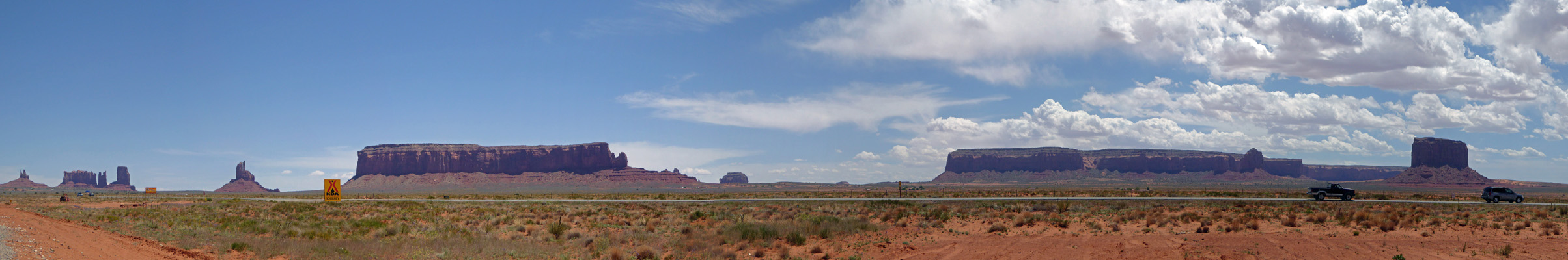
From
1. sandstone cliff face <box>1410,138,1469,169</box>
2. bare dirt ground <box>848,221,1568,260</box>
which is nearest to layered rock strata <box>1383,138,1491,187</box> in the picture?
sandstone cliff face <box>1410,138,1469,169</box>

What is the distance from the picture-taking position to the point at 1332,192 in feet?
156

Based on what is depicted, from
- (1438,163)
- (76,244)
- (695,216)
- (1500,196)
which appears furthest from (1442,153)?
(76,244)

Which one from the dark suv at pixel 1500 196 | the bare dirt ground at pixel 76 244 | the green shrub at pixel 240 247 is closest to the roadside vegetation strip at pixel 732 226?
the green shrub at pixel 240 247

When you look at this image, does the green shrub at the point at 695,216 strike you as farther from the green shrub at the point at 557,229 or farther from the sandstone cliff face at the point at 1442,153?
the sandstone cliff face at the point at 1442,153

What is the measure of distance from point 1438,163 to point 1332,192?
6867 inches

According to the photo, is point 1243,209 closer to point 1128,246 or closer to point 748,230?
point 1128,246

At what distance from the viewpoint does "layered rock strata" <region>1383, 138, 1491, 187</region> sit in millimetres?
173500

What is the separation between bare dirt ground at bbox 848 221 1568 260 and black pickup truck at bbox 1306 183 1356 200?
22.6m

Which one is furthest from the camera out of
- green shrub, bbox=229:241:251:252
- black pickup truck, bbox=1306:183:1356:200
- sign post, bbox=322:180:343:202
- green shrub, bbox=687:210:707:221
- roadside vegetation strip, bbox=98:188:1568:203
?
roadside vegetation strip, bbox=98:188:1568:203

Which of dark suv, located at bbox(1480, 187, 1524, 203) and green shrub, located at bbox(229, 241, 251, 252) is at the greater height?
green shrub, located at bbox(229, 241, 251, 252)

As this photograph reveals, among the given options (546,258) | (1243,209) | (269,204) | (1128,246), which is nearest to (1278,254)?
(1128,246)

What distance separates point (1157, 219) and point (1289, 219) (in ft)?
13.3

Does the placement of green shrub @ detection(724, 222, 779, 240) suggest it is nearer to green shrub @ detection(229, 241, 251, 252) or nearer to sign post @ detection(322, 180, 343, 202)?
green shrub @ detection(229, 241, 251, 252)

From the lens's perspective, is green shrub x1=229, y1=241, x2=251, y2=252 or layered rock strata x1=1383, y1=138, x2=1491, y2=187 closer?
green shrub x1=229, y1=241, x2=251, y2=252
